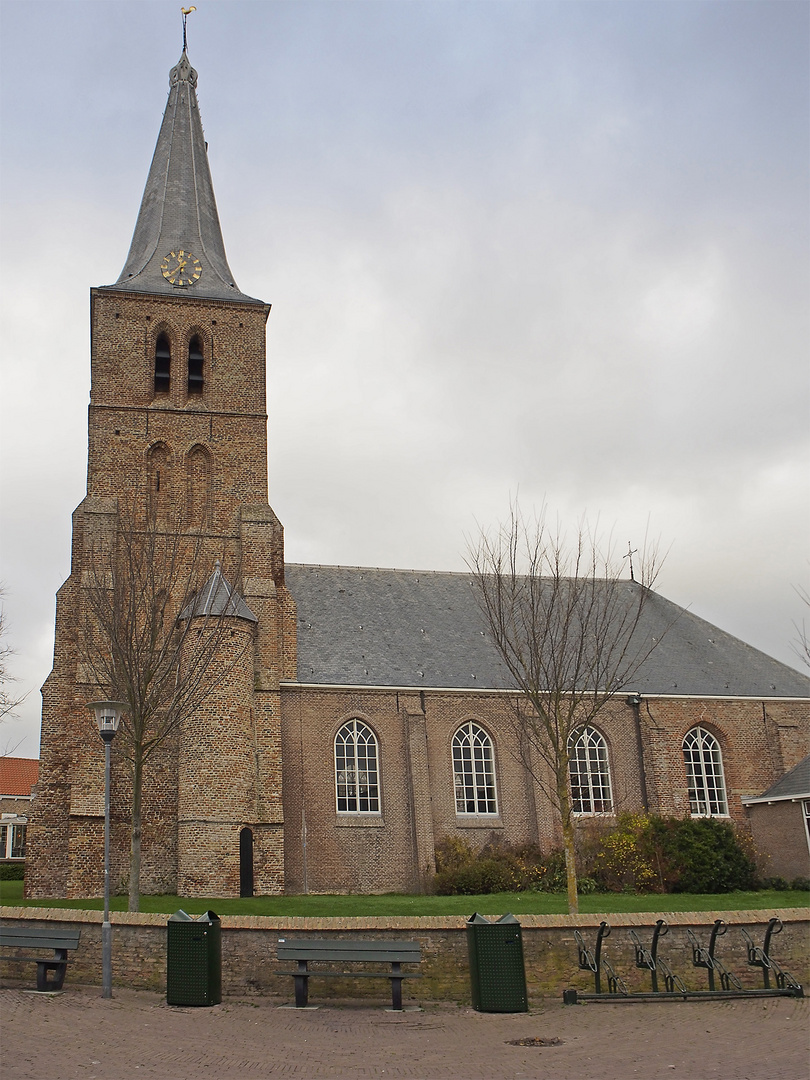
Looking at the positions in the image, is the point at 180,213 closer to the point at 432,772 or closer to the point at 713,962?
the point at 432,772

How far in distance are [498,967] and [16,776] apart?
48.7 metres

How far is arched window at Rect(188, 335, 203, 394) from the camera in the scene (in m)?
31.0

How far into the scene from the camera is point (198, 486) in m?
29.5

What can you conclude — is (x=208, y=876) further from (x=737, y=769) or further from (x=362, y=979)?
(x=737, y=769)

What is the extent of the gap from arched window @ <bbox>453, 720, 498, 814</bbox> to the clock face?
17.0 meters

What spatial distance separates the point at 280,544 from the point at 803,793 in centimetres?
1693

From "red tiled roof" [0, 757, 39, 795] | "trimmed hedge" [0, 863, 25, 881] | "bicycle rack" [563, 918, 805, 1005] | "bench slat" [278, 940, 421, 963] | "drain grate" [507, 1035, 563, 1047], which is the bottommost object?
"drain grate" [507, 1035, 563, 1047]

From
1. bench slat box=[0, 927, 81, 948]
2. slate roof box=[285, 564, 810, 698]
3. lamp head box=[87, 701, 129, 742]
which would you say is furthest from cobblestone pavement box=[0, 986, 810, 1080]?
slate roof box=[285, 564, 810, 698]

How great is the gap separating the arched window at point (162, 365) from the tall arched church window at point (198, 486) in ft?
8.23

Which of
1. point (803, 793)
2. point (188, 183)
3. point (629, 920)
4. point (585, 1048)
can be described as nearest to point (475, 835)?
point (803, 793)

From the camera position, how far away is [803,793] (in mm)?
28484

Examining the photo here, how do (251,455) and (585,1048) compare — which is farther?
(251,455)

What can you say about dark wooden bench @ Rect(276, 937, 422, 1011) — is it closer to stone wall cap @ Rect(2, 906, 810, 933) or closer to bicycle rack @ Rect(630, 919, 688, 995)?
stone wall cap @ Rect(2, 906, 810, 933)

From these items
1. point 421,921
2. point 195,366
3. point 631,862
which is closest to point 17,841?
point 195,366
